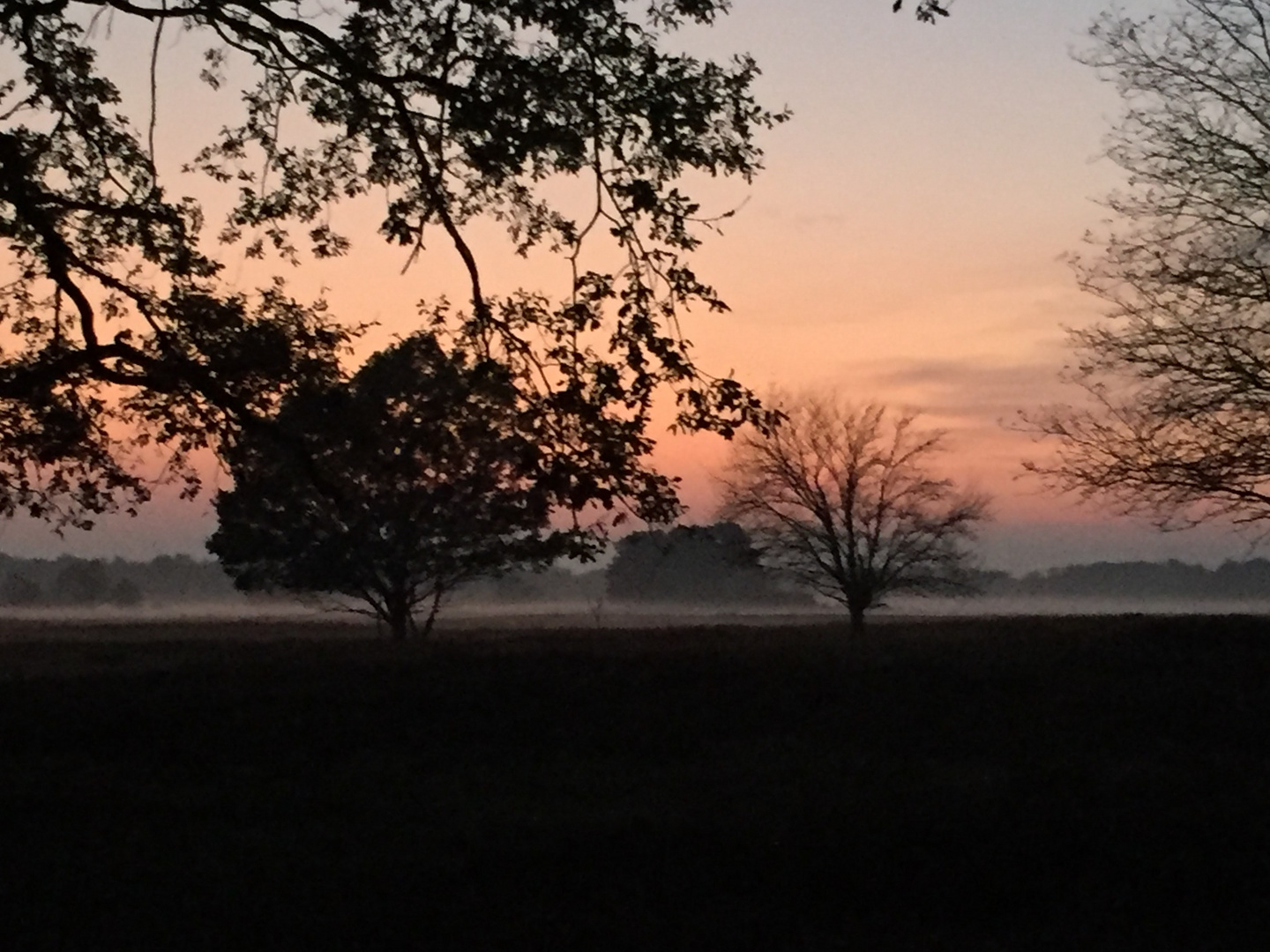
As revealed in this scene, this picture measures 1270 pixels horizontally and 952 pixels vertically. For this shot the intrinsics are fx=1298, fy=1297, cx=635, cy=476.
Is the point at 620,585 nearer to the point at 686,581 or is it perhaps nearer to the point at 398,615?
the point at 686,581

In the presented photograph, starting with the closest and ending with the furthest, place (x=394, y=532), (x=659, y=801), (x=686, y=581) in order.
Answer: (x=659, y=801)
(x=394, y=532)
(x=686, y=581)

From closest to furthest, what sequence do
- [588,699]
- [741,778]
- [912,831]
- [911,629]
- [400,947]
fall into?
1. [400,947]
2. [912,831]
3. [741,778]
4. [588,699]
5. [911,629]

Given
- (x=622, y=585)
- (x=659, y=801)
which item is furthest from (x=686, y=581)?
(x=659, y=801)

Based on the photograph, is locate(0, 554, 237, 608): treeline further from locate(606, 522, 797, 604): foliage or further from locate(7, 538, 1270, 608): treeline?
locate(606, 522, 797, 604): foliage

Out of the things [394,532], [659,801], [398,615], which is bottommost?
[659,801]

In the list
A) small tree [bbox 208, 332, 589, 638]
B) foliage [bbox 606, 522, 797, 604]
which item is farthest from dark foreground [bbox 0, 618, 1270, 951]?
foliage [bbox 606, 522, 797, 604]

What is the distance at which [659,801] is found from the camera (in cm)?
1251

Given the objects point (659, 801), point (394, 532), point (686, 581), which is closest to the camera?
point (659, 801)

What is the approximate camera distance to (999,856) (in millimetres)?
10023

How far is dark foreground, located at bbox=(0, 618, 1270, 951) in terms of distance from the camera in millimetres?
8594

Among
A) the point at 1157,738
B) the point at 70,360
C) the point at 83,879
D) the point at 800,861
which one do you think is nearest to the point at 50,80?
the point at 70,360

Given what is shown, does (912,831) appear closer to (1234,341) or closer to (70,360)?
(70,360)

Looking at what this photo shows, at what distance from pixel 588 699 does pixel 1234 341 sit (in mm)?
11270

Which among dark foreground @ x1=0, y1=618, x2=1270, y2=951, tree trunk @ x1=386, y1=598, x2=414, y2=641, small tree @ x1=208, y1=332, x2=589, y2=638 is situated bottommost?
dark foreground @ x1=0, y1=618, x2=1270, y2=951
